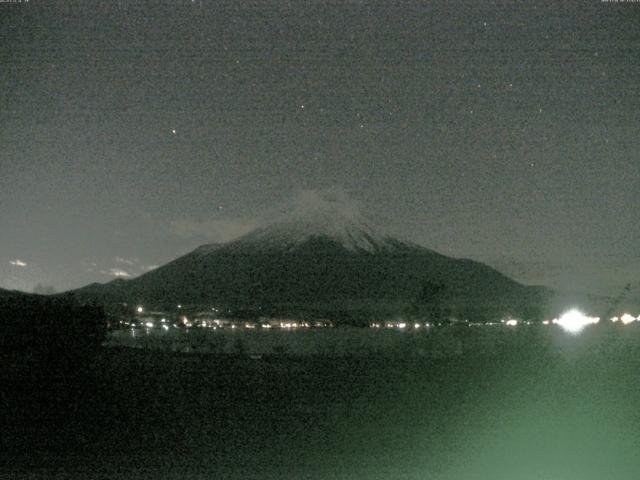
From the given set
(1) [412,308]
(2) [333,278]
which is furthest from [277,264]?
(1) [412,308]

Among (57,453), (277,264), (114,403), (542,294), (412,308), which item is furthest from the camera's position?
(277,264)

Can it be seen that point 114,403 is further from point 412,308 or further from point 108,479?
point 412,308

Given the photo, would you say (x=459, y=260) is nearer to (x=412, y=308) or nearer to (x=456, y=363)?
(x=412, y=308)

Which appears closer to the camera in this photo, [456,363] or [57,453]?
[57,453]

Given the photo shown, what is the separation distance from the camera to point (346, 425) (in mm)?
14672

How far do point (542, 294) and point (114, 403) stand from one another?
422 feet

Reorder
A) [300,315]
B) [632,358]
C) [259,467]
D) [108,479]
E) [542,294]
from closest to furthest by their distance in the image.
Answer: [108,479], [259,467], [632,358], [300,315], [542,294]

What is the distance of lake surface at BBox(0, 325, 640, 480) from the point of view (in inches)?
445

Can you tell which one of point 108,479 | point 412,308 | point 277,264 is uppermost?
point 277,264

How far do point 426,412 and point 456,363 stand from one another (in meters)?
10.5

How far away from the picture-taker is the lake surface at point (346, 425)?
11.3 m

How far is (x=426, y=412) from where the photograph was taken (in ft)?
53.3

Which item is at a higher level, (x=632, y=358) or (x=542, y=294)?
(x=542, y=294)

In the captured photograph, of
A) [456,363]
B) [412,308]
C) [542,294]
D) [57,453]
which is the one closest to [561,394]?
[456,363]
